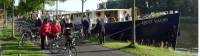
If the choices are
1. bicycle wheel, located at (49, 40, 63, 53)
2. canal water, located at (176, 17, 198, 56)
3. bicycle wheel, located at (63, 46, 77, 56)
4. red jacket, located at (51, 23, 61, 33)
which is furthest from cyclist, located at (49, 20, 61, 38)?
canal water, located at (176, 17, 198, 56)

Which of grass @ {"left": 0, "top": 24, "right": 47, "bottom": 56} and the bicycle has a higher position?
the bicycle

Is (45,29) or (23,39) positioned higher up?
(45,29)

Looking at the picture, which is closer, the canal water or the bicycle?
the canal water

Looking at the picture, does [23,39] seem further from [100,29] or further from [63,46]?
[63,46]

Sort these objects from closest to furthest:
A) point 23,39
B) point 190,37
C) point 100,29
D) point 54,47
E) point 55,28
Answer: point 190,37 < point 54,47 < point 55,28 < point 23,39 < point 100,29

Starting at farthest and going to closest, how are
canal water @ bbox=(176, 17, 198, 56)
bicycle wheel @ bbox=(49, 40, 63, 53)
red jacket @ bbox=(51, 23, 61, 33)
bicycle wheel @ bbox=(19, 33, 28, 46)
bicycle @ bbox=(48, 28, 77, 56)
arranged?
bicycle wheel @ bbox=(19, 33, 28, 46) → red jacket @ bbox=(51, 23, 61, 33) → bicycle wheel @ bbox=(49, 40, 63, 53) → bicycle @ bbox=(48, 28, 77, 56) → canal water @ bbox=(176, 17, 198, 56)

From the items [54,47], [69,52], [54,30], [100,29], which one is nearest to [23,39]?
[54,30]

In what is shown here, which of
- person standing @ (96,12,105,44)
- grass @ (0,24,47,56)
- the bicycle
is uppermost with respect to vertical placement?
person standing @ (96,12,105,44)

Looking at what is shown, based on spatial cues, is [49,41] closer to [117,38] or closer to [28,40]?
[28,40]

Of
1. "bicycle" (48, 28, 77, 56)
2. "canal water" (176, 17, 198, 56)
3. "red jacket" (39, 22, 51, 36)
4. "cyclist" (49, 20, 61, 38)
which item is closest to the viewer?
"canal water" (176, 17, 198, 56)

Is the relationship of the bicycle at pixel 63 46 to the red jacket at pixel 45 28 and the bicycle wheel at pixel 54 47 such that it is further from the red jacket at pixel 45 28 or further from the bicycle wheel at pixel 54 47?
the red jacket at pixel 45 28

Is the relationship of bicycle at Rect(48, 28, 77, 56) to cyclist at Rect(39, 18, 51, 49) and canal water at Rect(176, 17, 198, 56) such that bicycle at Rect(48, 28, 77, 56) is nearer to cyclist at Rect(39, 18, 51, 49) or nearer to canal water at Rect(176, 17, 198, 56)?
cyclist at Rect(39, 18, 51, 49)

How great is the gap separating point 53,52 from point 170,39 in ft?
35.8

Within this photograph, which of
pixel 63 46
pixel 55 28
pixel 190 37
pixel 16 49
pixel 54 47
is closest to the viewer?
pixel 63 46
